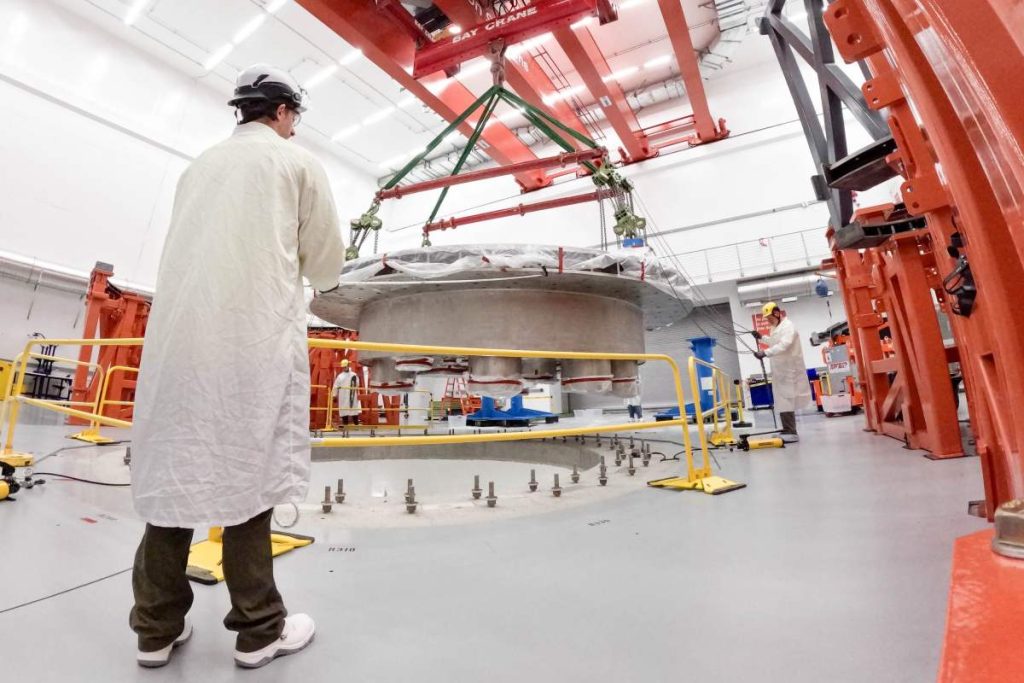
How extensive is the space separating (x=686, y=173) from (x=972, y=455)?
11.6 m

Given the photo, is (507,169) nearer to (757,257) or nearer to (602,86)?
(602,86)

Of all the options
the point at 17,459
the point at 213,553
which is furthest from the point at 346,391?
the point at 213,553

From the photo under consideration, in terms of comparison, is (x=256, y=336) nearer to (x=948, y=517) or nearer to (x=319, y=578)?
(x=319, y=578)

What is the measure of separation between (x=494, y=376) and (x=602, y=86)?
860cm

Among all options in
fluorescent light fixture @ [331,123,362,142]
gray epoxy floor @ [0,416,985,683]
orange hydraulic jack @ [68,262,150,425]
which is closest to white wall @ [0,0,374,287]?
fluorescent light fixture @ [331,123,362,142]

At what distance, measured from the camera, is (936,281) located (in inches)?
138

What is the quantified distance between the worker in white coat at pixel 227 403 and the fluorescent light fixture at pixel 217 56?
1423 centimetres

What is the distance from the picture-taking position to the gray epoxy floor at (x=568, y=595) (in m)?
0.95

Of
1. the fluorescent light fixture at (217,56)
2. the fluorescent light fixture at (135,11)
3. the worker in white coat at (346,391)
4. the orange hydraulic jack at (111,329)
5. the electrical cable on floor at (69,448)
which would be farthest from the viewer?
the fluorescent light fixture at (217,56)

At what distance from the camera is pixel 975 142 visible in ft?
2.51

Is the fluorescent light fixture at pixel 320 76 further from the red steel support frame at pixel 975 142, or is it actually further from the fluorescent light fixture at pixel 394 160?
the red steel support frame at pixel 975 142

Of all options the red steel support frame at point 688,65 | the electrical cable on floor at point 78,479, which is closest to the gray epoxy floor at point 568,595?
the electrical cable on floor at point 78,479

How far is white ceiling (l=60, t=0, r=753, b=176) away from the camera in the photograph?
10.5 meters

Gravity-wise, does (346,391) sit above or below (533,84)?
below
